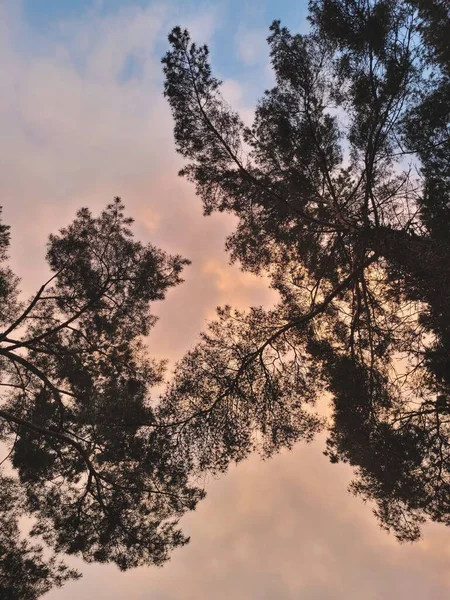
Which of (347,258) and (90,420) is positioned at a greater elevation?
(347,258)

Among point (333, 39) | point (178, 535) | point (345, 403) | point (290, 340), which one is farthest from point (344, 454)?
point (333, 39)

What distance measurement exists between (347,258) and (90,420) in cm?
609

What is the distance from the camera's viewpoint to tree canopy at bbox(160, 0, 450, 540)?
237 inches

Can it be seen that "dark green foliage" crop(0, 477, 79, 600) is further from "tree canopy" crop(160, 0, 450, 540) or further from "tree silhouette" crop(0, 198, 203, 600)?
"tree canopy" crop(160, 0, 450, 540)

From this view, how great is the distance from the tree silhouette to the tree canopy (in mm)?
1132

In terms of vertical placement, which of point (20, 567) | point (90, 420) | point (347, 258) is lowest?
point (20, 567)

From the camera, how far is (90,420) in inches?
252

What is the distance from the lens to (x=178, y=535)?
21.0 feet

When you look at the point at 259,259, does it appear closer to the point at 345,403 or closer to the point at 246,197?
the point at 246,197

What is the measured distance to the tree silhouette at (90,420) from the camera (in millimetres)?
6098

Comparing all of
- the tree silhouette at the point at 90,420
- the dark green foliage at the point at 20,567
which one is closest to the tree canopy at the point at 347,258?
the tree silhouette at the point at 90,420

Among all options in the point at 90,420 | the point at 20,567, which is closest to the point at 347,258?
the point at 90,420

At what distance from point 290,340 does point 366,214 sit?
9.32 ft

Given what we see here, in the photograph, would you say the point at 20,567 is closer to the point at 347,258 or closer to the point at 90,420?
the point at 90,420
